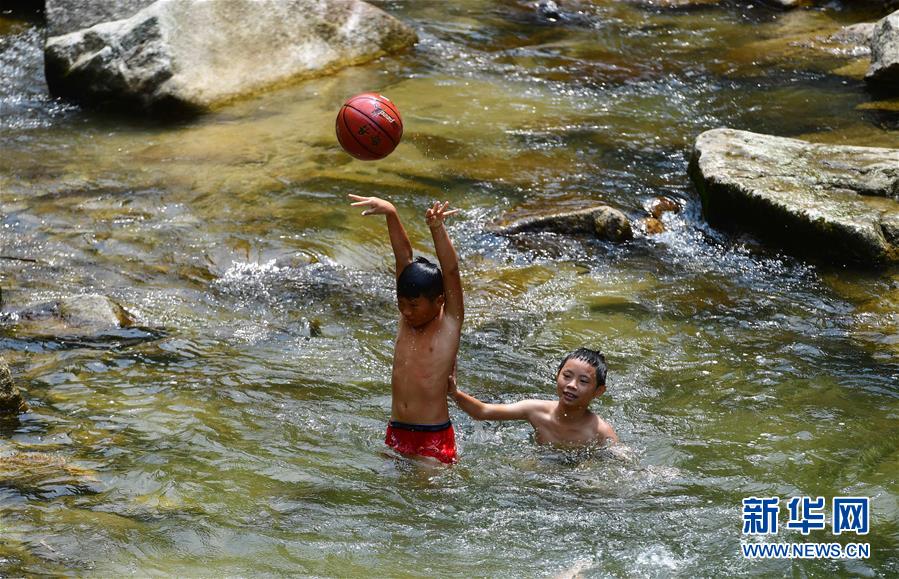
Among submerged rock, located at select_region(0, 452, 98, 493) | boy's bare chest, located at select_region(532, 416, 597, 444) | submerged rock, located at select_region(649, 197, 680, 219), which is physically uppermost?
submerged rock, located at select_region(0, 452, 98, 493)

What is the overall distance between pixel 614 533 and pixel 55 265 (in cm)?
515

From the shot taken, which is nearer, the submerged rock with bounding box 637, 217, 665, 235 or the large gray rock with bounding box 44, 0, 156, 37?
the submerged rock with bounding box 637, 217, 665, 235

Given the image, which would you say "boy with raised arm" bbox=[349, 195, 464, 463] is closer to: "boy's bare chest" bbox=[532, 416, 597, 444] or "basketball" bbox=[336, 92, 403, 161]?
"boy's bare chest" bbox=[532, 416, 597, 444]

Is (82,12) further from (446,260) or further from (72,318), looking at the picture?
(446,260)

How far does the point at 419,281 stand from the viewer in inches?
213

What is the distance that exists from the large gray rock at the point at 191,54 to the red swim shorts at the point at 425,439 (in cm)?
679

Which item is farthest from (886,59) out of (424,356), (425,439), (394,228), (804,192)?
(425,439)

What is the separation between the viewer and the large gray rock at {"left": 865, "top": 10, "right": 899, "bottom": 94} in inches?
457

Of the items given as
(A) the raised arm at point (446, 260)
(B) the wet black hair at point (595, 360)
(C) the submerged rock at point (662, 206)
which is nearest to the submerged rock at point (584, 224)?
(C) the submerged rock at point (662, 206)

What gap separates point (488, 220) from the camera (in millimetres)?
9188

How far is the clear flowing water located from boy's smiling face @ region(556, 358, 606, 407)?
1.22 ft

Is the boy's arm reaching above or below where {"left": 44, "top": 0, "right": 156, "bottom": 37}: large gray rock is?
below

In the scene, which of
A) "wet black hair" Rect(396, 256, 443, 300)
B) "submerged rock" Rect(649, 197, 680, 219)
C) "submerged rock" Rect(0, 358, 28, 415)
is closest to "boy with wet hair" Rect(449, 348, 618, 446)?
"wet black hair" Rect(396, 256, 443, 300)

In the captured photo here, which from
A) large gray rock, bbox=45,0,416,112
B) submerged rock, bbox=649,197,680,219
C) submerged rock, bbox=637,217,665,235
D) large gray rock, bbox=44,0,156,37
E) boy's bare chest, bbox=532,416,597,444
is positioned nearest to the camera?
boy's bare chest, bbox=532,416,597,444
